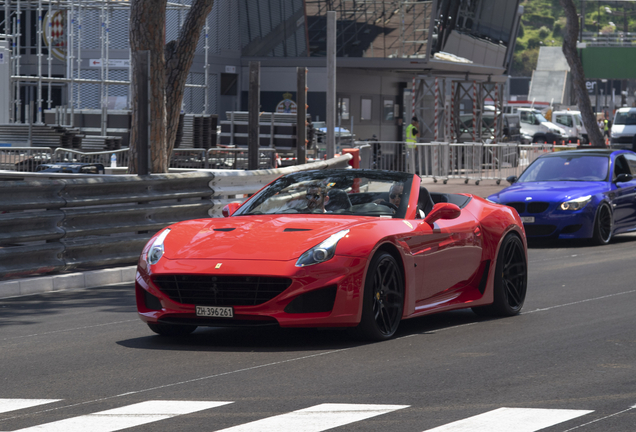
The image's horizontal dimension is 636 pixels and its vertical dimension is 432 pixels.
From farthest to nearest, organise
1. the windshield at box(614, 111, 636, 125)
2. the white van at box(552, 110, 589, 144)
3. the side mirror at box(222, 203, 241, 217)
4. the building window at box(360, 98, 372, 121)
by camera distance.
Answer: the white van at box(552, 110, 589, 144)
the windshield at box(614, 111, 636, 125)
the building window at box(360, 98, 372, 121)
the side mirror at box(222, 203, 241, 217)

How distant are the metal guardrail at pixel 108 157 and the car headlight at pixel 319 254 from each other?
14.2m

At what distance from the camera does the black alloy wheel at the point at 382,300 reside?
7582 mm

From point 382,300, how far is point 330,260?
0.64m

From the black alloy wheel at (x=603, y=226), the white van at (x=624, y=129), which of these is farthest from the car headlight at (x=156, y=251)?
the white van at (x=624, y=129)

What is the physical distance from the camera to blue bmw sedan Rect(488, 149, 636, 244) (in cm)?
1664

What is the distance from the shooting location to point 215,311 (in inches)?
292

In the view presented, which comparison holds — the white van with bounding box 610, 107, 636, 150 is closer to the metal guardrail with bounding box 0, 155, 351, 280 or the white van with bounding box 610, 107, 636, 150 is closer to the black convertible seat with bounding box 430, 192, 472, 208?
the metal guardrail with bounding box 0, 155, 351, 280

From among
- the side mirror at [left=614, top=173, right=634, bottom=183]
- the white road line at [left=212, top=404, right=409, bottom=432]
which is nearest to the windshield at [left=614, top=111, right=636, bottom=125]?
the side mirror at [left=614, top=173, right=634, bottom=183]

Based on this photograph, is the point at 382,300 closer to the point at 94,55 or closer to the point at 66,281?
the point at 66,281

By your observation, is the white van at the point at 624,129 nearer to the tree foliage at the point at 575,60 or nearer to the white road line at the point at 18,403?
the tree foliage at the point at 575,60

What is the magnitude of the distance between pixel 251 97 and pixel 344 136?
22044 millimetres

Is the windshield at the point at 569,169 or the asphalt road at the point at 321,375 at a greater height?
the windshield at the point at 569,169

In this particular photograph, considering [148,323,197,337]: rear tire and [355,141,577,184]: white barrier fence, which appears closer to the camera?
[148,323,197,337]: rear tire

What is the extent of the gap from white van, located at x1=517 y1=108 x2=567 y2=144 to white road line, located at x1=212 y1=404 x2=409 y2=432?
56241mm
